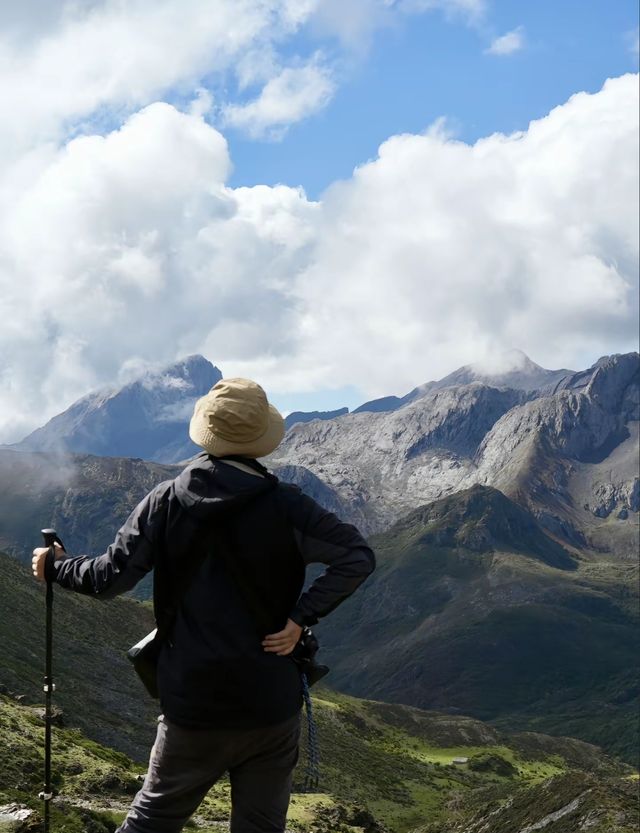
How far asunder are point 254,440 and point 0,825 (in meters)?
13.3

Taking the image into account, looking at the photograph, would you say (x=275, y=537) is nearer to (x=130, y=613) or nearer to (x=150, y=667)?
(x=150, y=667)

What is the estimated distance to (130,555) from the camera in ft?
26.1

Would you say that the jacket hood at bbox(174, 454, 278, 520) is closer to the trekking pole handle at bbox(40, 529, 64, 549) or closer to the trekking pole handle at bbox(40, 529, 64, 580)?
the trekking pole handle at bbox(40, 529, 64, 580)

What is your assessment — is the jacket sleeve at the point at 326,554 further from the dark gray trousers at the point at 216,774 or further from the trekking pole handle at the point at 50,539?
the trekking pole handle at the point at 50,539

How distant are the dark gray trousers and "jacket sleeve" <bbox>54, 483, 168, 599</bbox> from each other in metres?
1.41

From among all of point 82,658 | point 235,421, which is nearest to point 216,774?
point 235,421

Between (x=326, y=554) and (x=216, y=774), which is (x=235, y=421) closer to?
(x=326, y=554)

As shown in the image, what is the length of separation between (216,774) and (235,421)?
3.50 m

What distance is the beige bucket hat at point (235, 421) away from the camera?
26.2ft

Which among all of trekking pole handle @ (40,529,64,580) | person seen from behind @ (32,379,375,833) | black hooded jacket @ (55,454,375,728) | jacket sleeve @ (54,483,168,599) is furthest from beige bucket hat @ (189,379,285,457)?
trekking pole handle @ (40,529,64,580)

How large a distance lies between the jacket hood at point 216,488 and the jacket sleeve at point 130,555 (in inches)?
10.7

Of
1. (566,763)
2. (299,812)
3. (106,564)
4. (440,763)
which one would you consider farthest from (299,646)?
(566,763)

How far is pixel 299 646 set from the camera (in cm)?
812

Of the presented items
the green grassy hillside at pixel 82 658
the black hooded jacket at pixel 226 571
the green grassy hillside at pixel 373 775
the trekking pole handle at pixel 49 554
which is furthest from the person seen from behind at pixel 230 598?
→ the green grassy hillside at pixel 82 658
